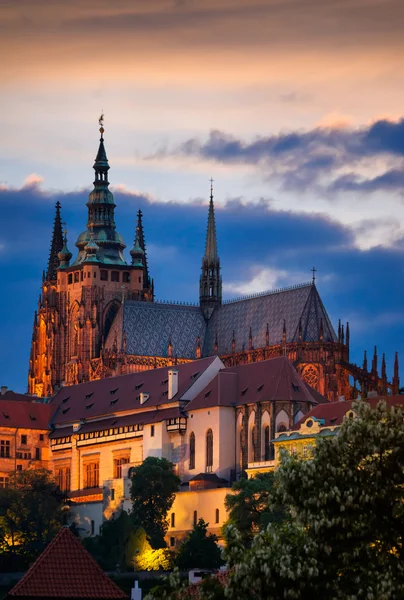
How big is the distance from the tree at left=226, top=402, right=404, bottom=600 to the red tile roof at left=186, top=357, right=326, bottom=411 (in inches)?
4177

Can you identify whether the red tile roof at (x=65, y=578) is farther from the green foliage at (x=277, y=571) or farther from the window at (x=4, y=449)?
the window at (x=4, y=449)

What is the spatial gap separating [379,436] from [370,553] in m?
3.58

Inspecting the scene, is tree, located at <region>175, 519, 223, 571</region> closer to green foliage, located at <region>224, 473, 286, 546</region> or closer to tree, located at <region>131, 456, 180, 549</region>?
green foliage, located at <region>224, 473, 286, 546</region>

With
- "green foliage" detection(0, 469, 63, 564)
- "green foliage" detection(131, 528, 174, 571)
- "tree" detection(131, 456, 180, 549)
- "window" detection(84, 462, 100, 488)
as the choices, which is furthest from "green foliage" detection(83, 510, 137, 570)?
"window" detection(84, 462, 100, 488)

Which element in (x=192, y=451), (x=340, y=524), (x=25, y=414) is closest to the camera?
(x=340, y=524)

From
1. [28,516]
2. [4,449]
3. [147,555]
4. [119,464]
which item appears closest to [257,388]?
[119,464]

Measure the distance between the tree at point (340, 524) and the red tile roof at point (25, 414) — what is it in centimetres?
12830

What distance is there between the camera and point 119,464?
7032 inches

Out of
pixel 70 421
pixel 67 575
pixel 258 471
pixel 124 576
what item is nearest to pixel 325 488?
pixel 67 575

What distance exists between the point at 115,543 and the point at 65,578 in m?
91.3

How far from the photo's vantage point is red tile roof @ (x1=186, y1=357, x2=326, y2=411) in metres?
170

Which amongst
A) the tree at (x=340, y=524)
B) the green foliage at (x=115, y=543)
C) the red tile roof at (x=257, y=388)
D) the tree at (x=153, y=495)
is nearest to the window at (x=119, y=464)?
the red tile roof at (x=257, y=388)

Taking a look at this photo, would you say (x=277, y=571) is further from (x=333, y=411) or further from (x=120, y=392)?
(x=120, y=392)

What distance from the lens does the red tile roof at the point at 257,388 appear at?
16950 centimetres
